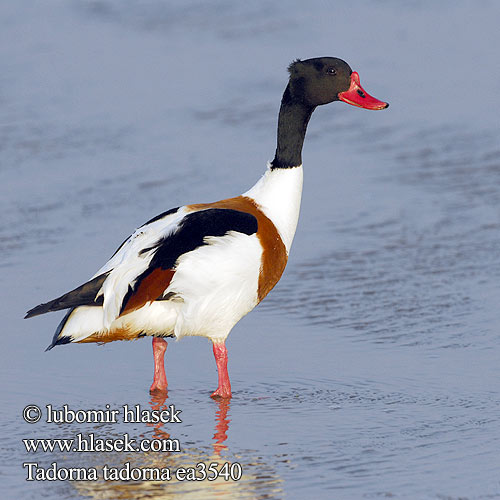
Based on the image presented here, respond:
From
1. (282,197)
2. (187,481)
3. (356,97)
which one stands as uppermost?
(356,97)

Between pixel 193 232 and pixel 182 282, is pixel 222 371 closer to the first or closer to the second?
pixel 182 282

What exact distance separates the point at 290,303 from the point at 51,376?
6.46ft

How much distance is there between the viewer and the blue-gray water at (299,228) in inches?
239

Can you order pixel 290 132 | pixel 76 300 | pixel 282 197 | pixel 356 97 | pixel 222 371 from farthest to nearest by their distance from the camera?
pixel 356 97, pixel 290 132, pixel 282 197, pixel 222 371, pixel 76 300

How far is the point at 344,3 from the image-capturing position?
18.7m

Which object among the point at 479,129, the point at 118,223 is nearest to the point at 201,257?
the point at 118,223

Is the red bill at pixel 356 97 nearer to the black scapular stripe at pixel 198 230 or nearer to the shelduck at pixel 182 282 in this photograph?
the shelduck at pixel 182 282

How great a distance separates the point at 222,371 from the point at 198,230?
831 mm

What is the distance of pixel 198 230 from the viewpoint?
6918 millimetres

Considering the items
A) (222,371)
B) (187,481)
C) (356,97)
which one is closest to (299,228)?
(356,97)

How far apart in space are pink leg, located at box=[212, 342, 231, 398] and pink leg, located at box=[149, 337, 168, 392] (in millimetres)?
299

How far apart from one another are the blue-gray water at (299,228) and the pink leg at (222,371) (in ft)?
0.27

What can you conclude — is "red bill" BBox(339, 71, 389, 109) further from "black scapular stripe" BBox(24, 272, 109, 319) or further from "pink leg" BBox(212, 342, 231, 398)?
"black scapular stripe" BBox(24, 272, 109, 319)

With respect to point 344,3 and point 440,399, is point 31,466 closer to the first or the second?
point 440,399
